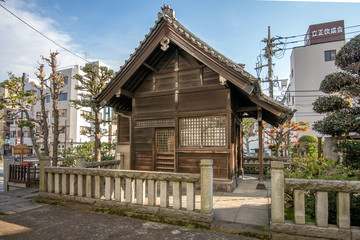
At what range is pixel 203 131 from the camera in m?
7.88

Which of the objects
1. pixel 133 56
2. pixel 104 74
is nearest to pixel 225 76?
pixel 133 56

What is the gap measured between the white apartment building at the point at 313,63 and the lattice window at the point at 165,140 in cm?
2448

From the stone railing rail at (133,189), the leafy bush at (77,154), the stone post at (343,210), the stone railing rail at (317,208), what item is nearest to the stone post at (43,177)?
the stone railing rail at (133,189)

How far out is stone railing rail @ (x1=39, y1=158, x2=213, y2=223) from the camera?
4824 millimetres

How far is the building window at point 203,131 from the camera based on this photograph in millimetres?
7625

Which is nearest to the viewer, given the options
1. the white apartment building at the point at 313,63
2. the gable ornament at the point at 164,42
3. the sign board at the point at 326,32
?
the gable ornament at the point at 164,42

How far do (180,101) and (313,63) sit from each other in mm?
27798

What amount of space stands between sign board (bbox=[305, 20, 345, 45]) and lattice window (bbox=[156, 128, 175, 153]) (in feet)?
98.6

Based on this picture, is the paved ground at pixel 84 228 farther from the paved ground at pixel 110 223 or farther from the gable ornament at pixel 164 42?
the gable ornament at pixel 164 42

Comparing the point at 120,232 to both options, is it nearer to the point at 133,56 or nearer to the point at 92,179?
the point at 92,179

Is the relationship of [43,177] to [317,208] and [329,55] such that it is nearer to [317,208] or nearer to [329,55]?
[317,208]

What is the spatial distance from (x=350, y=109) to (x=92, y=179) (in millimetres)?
9429

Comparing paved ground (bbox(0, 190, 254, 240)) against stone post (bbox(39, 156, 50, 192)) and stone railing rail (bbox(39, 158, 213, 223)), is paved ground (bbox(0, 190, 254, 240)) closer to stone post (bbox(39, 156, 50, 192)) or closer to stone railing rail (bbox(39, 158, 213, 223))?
stone railing rail (bbox(39, 158, 213, 223))

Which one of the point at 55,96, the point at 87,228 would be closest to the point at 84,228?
the point at 87,228
